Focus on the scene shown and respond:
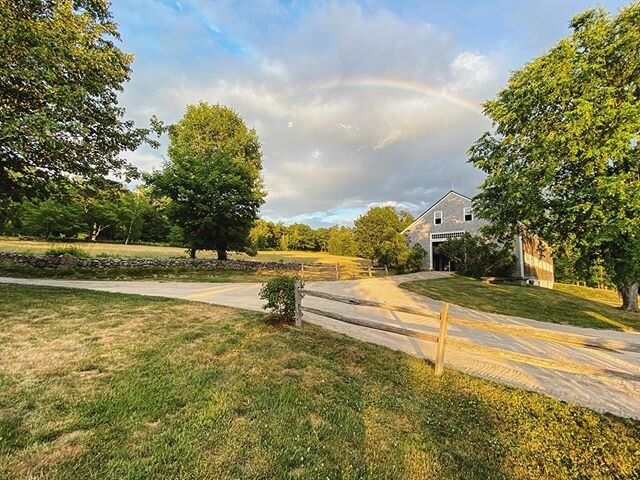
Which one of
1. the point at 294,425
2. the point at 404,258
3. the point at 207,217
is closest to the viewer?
the point at 294,425

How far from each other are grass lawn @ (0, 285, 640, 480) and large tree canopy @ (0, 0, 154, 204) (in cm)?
458

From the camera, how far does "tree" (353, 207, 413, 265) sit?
27.8 metres

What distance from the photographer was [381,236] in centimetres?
2794

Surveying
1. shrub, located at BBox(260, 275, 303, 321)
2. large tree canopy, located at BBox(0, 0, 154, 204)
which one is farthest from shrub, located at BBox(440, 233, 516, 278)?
large tree canopy, located at BBox(0, 0, 154, 204)

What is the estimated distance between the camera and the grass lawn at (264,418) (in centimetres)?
252

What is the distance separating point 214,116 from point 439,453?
2821cm

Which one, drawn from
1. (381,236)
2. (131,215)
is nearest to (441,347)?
(381,236)

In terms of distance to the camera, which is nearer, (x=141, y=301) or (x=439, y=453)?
(x=439, y=453)

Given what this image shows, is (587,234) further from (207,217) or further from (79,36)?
(207,217)

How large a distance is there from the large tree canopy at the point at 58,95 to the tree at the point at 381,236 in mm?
21632

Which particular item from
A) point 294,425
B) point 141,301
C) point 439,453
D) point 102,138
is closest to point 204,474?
point 294,425

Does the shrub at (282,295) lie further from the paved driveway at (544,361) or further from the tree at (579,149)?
the tree at (579,149)

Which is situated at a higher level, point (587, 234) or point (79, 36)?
point (79, 36)

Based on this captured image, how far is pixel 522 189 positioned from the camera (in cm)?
1162
